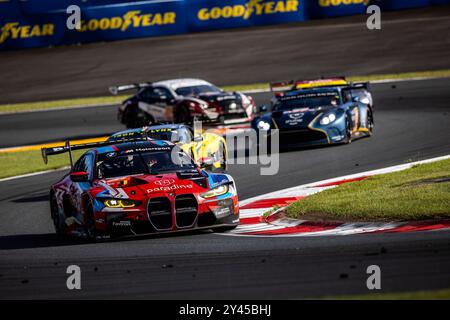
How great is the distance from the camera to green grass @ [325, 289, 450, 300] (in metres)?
7.03

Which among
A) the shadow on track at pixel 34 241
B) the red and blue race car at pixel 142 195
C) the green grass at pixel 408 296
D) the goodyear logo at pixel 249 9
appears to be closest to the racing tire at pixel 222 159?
the red and blue race car at pixel 142 195

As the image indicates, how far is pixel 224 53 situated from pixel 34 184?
22336mm

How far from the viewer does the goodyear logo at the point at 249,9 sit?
3994cm

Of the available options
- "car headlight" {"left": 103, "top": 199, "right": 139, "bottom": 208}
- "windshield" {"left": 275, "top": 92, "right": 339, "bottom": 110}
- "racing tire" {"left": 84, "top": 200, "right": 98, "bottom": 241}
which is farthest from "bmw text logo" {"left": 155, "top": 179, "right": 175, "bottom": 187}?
"windshield" {"left": 275, "top": 92, "right": 339, "bottom": 110}

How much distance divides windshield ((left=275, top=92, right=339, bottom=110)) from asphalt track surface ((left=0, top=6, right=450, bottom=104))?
1325cm

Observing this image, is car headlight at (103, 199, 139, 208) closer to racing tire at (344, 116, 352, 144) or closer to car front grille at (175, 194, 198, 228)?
car front grille at (175, 194, 198, 228)

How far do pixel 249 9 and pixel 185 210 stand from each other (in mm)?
29497

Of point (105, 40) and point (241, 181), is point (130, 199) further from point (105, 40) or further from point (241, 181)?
point (105, 40)

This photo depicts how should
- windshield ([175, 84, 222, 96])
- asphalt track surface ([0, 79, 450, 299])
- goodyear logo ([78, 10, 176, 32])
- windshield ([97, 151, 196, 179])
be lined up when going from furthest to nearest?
goodyear logo ([78, 10, 176, 32]), windshield ([175, 84, 222, 96]), windshield ([97, 151, 196, 179]), asphalt track surface ([0, 79, 450, 299])

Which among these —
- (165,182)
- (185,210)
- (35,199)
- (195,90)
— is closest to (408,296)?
(185,210)

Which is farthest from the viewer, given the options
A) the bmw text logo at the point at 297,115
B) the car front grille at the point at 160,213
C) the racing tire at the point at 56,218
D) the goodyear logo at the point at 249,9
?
the goodyear logo at the point at 249,9

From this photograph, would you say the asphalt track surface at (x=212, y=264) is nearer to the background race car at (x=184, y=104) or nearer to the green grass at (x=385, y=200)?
the green grass at (x=385, y=200)

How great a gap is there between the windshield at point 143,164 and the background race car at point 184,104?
11.7m

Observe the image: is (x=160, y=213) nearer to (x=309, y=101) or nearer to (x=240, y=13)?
(x=309, y=101)
